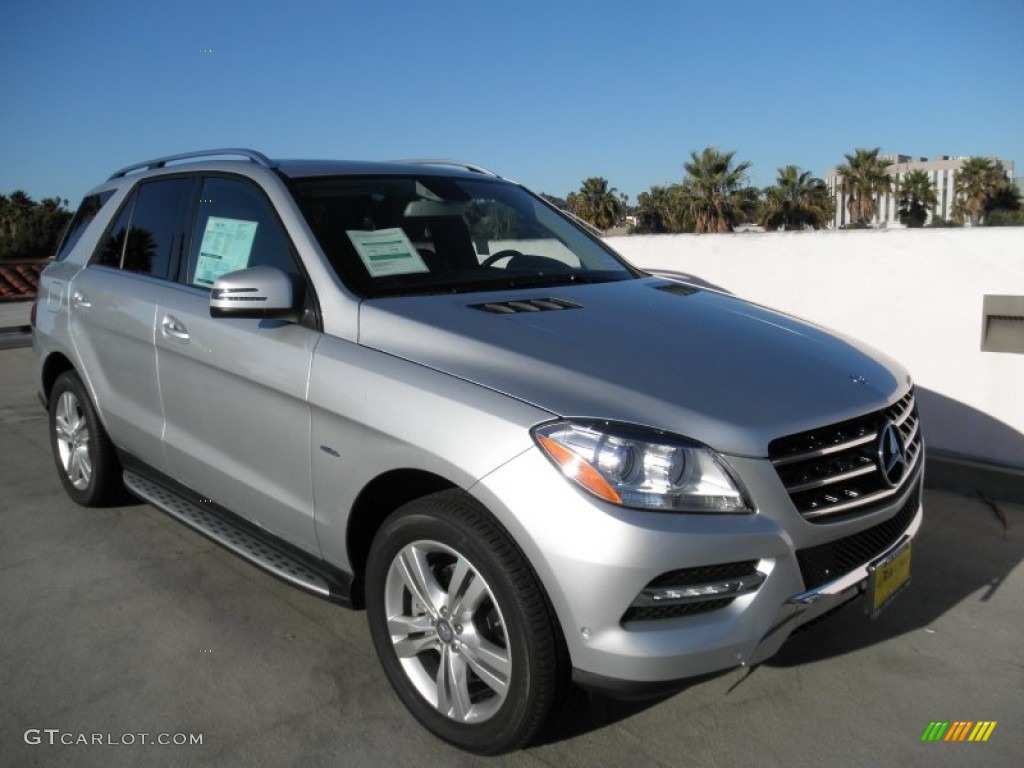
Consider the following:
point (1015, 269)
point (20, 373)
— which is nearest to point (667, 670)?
point (1015, 269)

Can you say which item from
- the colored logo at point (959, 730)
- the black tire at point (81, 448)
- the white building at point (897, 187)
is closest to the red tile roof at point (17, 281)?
the black tire at point (81, 448)

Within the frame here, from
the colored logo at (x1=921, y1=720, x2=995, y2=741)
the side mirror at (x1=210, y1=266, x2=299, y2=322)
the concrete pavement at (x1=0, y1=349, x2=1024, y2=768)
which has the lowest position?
the colored logo at (x1=921, y1=720, x2=995, y2=741)

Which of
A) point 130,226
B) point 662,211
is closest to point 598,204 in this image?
point 662,211

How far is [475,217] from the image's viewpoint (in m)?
3.84

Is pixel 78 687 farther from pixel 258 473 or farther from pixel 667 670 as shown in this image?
pixel 667 670

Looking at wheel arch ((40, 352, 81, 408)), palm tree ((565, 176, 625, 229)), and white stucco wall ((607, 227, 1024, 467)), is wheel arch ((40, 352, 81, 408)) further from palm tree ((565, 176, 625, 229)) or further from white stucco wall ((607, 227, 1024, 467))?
palm tree ((565, 176, 625, 229))

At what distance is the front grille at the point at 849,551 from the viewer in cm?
233

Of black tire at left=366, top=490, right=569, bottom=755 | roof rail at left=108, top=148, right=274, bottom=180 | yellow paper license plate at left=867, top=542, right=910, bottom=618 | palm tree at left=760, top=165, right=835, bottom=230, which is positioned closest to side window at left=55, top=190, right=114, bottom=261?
roof rail at left=108, top=148, right=274, bottom=180

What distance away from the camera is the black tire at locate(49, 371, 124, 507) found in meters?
4.39

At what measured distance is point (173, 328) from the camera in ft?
11.8

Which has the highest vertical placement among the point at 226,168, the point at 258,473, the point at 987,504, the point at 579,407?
the point at 226,168

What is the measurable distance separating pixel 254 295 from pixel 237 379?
1.45 ft

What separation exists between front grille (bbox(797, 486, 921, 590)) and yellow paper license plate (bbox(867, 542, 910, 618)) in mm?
33

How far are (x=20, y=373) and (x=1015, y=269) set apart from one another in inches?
371
